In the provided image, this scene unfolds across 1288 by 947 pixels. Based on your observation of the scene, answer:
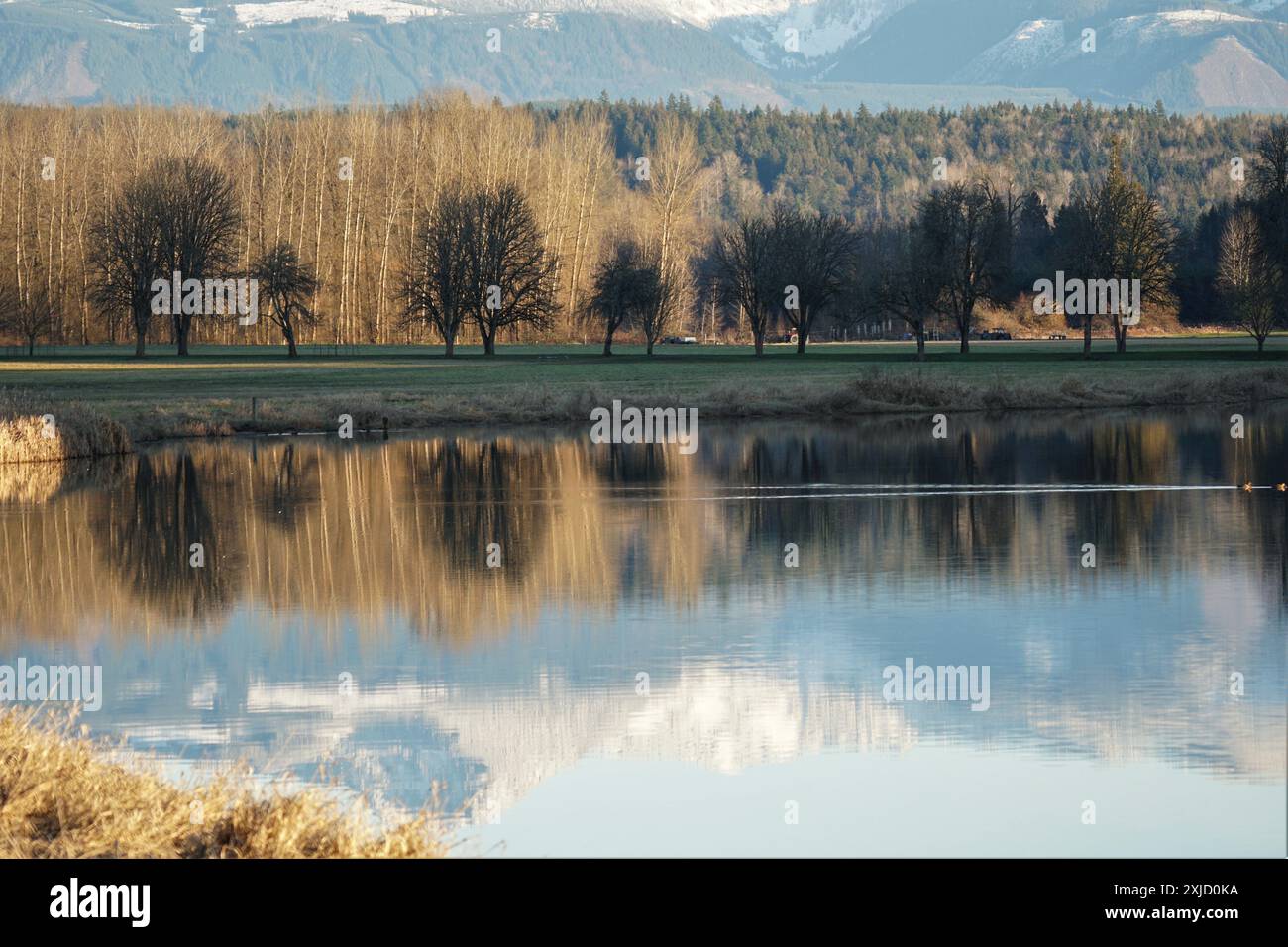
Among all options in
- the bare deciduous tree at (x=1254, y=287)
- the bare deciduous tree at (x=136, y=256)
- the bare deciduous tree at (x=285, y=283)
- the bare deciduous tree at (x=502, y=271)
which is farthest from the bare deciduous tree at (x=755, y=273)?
the bare deciduous tree at (x=136, y=256)

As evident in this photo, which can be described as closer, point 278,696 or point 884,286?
point 278,696

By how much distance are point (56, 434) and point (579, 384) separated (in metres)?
27.4

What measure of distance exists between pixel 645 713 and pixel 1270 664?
657 cm

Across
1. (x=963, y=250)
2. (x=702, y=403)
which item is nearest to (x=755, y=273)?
(x=963, y=250)

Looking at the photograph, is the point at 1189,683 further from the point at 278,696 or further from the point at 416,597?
the point at 416,597

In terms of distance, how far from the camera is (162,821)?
37.2 feet

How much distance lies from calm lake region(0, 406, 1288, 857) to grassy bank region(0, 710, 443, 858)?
1345mm

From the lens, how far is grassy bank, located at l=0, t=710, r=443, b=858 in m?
10.9

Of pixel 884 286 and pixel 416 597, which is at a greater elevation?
pixel 884 286

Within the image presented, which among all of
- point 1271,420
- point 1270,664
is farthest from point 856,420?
point 1270,664

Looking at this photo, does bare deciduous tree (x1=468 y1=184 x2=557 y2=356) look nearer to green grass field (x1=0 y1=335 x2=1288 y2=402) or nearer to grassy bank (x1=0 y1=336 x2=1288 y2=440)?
Result: green grass field (x1=0 y1=335 x2=1288 y2=402)

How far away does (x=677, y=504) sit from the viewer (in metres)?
33.2

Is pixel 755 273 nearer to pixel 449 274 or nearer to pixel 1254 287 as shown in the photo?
pixel 449 274

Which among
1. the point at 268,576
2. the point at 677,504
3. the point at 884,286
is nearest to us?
the point at 268,576
